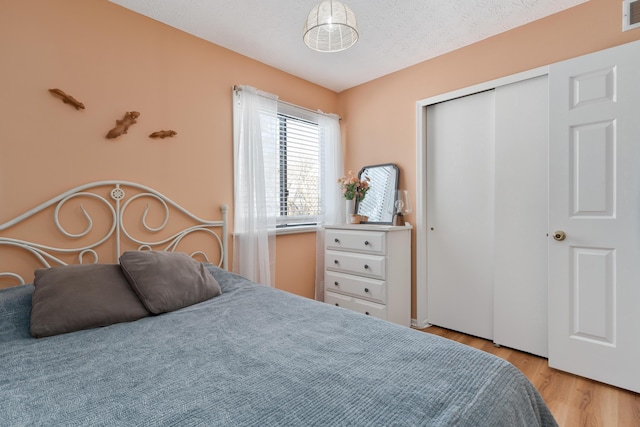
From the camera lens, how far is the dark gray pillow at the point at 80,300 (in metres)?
1.31

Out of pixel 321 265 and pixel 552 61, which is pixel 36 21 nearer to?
pixel 321 265

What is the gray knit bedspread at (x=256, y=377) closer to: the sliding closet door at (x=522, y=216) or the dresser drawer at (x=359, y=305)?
the dresser drawer at (x=359, y=305)

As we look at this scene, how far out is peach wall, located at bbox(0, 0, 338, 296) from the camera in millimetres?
1670

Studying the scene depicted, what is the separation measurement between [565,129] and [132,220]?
287cm

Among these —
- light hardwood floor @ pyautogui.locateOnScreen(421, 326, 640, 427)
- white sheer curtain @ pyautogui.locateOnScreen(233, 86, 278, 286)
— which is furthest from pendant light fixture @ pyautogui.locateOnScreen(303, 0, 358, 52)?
light hardwood floor @ pyautogui.locateOnScreen(421, 326, 640, 427)

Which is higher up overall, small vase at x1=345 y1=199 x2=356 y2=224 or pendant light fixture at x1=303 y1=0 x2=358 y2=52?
pendant light fixture at x1=303 y1=0 x2=358 y2=52

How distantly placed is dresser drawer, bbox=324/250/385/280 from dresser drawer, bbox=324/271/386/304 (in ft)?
0.16

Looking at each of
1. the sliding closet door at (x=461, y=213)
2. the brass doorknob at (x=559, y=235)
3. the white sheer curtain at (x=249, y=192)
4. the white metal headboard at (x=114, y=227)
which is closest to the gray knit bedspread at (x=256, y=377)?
the white metal headboard at (x=114, y=227)

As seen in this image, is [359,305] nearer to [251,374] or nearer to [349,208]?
[349,208]

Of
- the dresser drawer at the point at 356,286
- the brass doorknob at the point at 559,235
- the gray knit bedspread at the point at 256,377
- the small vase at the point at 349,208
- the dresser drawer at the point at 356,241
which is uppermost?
the small vase at the point at 349,208

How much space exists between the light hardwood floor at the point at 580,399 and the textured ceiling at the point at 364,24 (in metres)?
2.42

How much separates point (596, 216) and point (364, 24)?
77.2 inches

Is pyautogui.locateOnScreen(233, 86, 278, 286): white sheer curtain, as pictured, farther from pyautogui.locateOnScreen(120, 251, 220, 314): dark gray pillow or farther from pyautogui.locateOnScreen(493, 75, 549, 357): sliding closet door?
pyautogui.locateOnScreen(493, 75, 549, 357): sliding closet door

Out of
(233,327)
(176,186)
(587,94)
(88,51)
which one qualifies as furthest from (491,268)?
(88,51)
